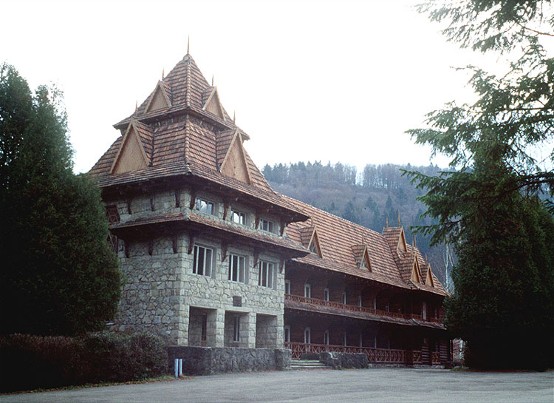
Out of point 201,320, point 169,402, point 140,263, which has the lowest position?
point 169,402

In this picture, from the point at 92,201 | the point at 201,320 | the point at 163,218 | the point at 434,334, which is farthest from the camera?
the point at 434,334

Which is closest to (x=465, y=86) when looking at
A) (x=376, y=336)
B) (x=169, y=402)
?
(x=169, y=402)

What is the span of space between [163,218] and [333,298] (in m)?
17.1

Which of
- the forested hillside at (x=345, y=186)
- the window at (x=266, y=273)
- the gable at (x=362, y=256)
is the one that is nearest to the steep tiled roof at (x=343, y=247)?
the gable at (x=362, y=256)

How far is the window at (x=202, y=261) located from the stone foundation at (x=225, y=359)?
354 centimetres

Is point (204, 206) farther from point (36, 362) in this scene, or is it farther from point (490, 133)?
point (490, 133)

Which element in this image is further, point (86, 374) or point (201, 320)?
point (201, 320)

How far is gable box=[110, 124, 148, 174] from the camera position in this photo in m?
26.5

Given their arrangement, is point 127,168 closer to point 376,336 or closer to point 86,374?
point 86,374

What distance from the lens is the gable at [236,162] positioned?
90.0ft

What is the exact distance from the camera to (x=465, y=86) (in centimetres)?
1460

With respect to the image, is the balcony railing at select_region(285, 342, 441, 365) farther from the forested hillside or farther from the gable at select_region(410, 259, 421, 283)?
the forested hillside

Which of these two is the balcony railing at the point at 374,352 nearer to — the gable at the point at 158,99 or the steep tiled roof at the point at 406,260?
the steep tiled roof at the point at 406,260

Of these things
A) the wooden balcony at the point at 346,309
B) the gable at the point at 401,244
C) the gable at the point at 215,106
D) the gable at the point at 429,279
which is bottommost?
the wooden balcony at the point at 346,309
